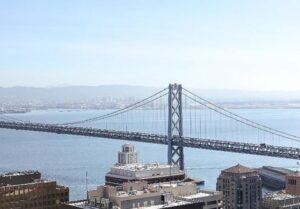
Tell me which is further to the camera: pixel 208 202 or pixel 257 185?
pixel 257 185

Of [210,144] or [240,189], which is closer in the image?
[240,189]

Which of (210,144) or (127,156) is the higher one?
(210,144)

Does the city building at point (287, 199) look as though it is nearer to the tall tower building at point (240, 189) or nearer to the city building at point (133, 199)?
the tall tower building at point (240, 189)

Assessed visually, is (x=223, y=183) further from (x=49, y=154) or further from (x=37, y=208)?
(x=49, y=154)

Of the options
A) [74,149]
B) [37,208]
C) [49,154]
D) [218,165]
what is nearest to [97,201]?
[37,208]

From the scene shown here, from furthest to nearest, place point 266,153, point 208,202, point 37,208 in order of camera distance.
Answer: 1. point 266,153
2. point 208,202
3. point 37,208

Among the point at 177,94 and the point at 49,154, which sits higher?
the point at 177,94

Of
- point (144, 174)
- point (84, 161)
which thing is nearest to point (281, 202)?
point (144, 174)

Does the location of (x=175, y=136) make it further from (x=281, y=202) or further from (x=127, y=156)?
(x=281, y=202)
